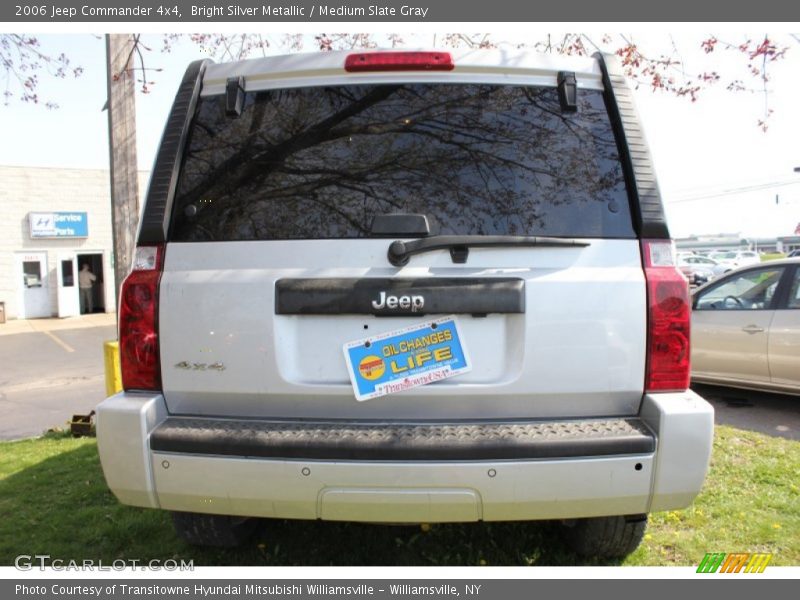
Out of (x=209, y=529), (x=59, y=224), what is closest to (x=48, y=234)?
(x=59, y=224)

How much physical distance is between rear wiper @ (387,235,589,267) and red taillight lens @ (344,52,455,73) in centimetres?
76

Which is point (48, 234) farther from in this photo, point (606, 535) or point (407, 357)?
point (606, 535)

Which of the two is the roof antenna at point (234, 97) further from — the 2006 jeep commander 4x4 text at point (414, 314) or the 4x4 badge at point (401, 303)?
the 4x4 badge at point (401, 303)

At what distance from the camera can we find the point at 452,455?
2.06 m

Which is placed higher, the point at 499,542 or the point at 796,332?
the point at 796,332

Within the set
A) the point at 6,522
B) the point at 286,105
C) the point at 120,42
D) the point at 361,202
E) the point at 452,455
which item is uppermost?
the point at 120,42

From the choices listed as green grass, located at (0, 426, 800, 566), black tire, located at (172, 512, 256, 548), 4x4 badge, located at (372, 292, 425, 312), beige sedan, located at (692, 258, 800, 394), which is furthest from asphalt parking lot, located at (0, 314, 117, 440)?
beige sedan, located at (692, 258, 800, 394)

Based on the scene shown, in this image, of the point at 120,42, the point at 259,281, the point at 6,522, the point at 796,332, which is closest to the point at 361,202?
the point at 259,281

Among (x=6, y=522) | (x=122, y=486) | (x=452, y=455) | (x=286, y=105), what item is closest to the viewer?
(x=452, y=455)

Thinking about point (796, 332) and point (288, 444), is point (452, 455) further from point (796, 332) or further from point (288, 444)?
point (796, 332)

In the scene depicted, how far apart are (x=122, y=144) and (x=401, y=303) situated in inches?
194

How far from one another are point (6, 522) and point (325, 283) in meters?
2.94

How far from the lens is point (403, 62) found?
94.7 inches

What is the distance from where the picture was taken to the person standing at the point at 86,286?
21969 millimetres
